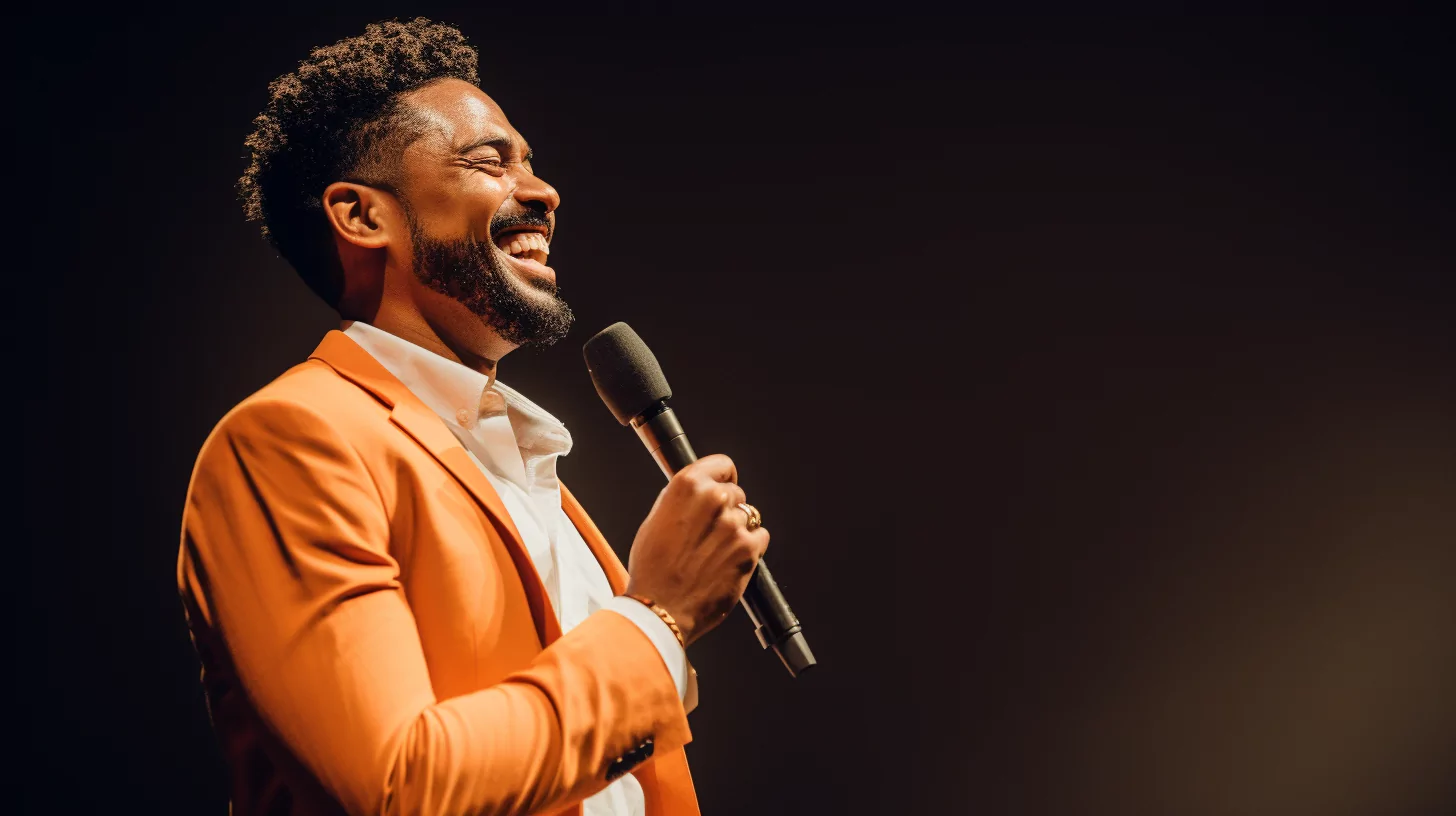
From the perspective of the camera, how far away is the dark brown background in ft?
7.14

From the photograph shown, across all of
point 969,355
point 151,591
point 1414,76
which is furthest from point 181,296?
point 1414,76

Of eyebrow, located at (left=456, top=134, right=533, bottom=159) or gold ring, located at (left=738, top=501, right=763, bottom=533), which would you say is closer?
gold ring, located at (left=738, top=501, right=763, bottom=533)

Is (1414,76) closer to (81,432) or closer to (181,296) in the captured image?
(181,296)

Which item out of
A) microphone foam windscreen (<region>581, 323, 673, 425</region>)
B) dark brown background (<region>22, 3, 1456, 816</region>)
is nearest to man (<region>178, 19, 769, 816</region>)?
microphone foam windscreen (<region>581, 323, 673, 425</region>)

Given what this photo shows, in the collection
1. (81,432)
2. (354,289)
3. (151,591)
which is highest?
(81,432)

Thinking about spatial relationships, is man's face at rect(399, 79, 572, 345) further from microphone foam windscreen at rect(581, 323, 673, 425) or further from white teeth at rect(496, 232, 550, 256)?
microphone foam windscreen at rect(581, 323, 673, 425)

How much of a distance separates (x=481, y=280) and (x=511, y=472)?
235 millimetres

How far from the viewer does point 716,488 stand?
996 mm

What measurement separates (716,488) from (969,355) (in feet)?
4.78

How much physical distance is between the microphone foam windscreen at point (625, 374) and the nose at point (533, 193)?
0.69 feet

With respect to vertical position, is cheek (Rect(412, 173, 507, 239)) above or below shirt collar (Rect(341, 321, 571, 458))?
above

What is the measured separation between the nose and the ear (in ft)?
0.49

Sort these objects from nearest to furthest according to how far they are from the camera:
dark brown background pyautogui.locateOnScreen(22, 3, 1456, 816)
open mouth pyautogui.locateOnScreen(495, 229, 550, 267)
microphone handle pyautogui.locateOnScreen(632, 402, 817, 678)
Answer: microphone handle pyautogui.locateOnScreen(632, 402, 817, 678) < open mouth pyautogui.locateOnScreen(495, 229, 550, 267) < dark brown background pyautogui.locateOnScreen(22, 3, 1456, 816)

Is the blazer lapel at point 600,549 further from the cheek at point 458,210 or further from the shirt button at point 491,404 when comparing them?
the cheek at point 458,210
